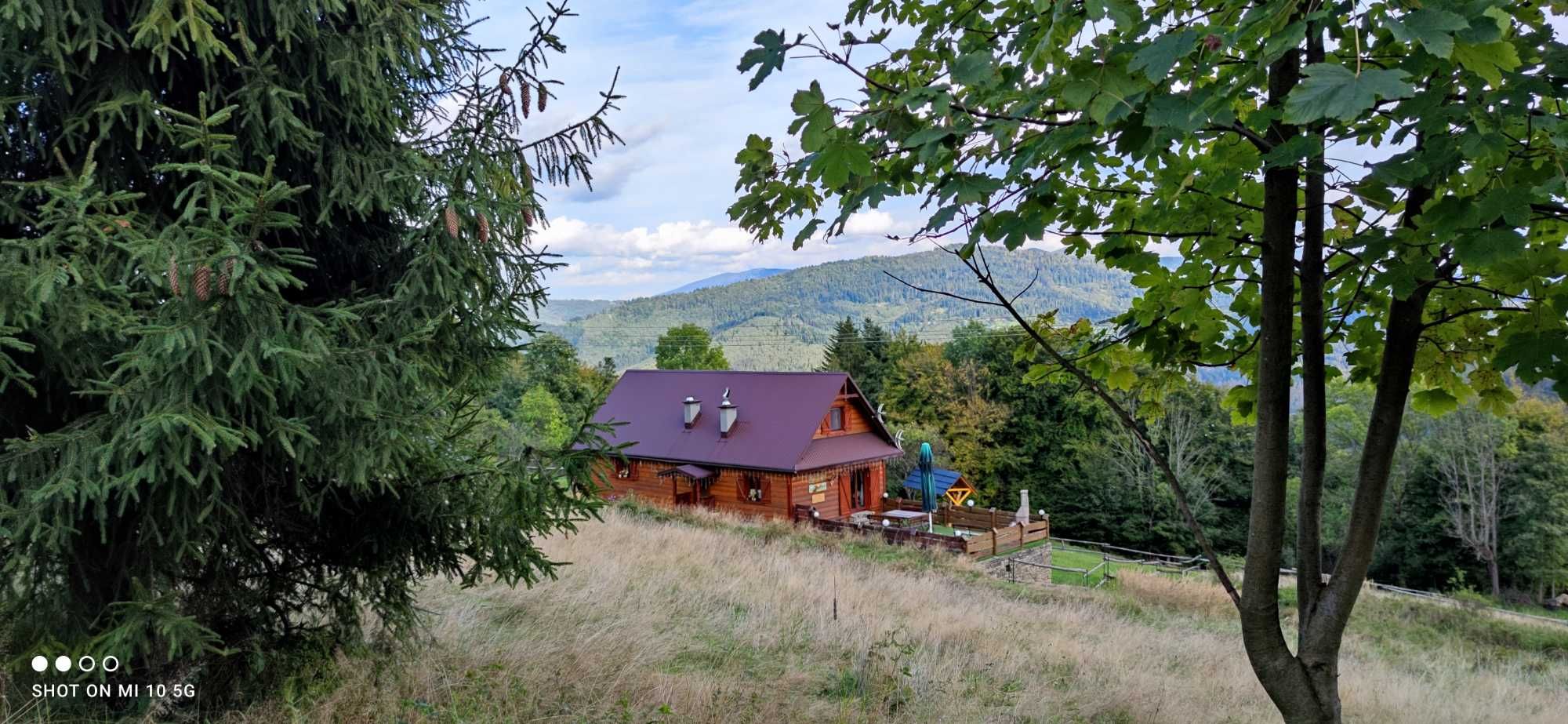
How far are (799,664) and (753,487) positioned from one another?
60.8 ft

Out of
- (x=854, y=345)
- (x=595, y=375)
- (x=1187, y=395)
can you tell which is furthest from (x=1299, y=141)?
(x=595, y=375)

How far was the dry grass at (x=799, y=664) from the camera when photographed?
4227 mm

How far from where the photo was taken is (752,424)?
979 inches

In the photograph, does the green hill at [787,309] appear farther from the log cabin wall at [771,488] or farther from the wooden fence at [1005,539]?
the wooden fence at [1005,539]

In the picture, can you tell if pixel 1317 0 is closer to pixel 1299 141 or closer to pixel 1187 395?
pixel 1299 141

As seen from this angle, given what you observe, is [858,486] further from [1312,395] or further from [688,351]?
[688,351]

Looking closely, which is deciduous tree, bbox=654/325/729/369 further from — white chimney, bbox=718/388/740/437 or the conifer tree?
white chimney, bbox=718/388/740/437

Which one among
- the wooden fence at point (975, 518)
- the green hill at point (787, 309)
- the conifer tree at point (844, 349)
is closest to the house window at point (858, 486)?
the wooden fence at point (975, 518)

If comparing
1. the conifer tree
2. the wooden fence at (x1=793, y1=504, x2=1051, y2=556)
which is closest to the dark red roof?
the wooden fence at (x1=793, y1=504, x2=1051, y2=556)

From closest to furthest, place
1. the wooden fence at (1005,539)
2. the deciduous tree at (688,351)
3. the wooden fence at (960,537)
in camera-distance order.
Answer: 1. the wooden fence at (960,537)
2. the wooden fence at (1005,539)
3. the deciduous tree at (688,351)

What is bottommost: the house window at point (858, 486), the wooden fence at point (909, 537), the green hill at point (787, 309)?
the wooden fence at point (909, 537)

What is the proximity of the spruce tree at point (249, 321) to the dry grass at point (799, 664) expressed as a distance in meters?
0.64

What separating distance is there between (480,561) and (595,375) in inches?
1909

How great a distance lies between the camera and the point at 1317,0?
164 cm
